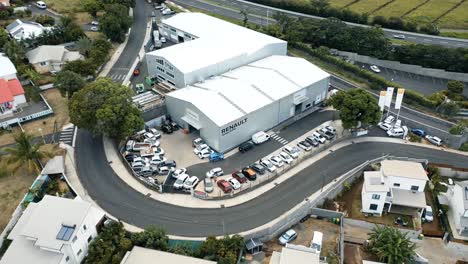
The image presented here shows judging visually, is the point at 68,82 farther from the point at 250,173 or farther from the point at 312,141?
the point at 312,141

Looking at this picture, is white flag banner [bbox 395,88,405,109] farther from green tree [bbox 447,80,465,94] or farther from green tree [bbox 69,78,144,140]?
green tree [bbox 69,78,144,140]

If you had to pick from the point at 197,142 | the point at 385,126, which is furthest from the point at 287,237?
the point at 385,126

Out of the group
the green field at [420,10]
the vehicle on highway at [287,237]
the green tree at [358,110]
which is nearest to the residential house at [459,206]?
the green tree at [358,110]

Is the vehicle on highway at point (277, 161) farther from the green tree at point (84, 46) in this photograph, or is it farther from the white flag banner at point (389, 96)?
the green tree at point (84, 46)

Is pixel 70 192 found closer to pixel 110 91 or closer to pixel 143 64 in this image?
pixel 110 91

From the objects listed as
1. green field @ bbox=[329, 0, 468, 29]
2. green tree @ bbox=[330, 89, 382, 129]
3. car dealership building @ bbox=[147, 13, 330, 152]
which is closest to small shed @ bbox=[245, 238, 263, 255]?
car dealership building @ bbox=[147, 13, 330, 152]

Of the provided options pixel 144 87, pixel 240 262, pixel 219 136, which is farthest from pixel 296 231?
pixel 144 87
